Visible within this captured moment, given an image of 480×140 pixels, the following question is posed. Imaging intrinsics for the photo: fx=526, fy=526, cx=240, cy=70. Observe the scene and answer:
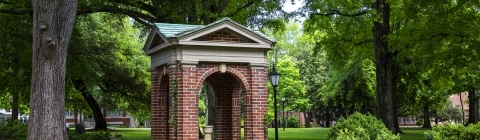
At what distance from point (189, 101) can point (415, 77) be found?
76.2 ft

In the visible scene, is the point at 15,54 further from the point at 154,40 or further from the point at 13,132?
the point at 154,40

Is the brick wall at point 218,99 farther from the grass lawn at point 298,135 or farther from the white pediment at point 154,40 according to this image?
the grass lawn at point 298,135

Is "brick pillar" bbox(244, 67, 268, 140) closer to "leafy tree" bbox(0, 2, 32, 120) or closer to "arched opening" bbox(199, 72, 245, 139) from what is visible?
"arched opening" bbox(199, 72, 245, 139)

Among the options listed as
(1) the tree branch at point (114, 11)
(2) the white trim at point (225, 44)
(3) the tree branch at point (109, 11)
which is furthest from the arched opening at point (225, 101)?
(1) the tree branch at point (114, 11)

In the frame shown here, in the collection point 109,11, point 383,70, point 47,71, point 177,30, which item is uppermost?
point 109,11

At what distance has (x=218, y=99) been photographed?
1670 cm

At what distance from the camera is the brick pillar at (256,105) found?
47.8 ft

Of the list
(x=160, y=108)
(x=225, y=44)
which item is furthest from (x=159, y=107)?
(x=225, y=44)

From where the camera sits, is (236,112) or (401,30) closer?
(236,112)

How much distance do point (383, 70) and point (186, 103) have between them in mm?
12053

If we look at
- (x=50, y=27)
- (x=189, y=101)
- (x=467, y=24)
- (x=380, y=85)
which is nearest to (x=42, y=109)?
(x=50, y=27)

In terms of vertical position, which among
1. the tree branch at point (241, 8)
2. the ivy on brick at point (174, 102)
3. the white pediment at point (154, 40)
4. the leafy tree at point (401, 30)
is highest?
the tree branch at point (241, 8)

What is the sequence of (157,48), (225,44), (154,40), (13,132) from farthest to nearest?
(13,132) < (154,40) < (157,48) < (225,44)

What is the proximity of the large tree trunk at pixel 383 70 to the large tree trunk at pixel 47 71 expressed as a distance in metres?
13.6
